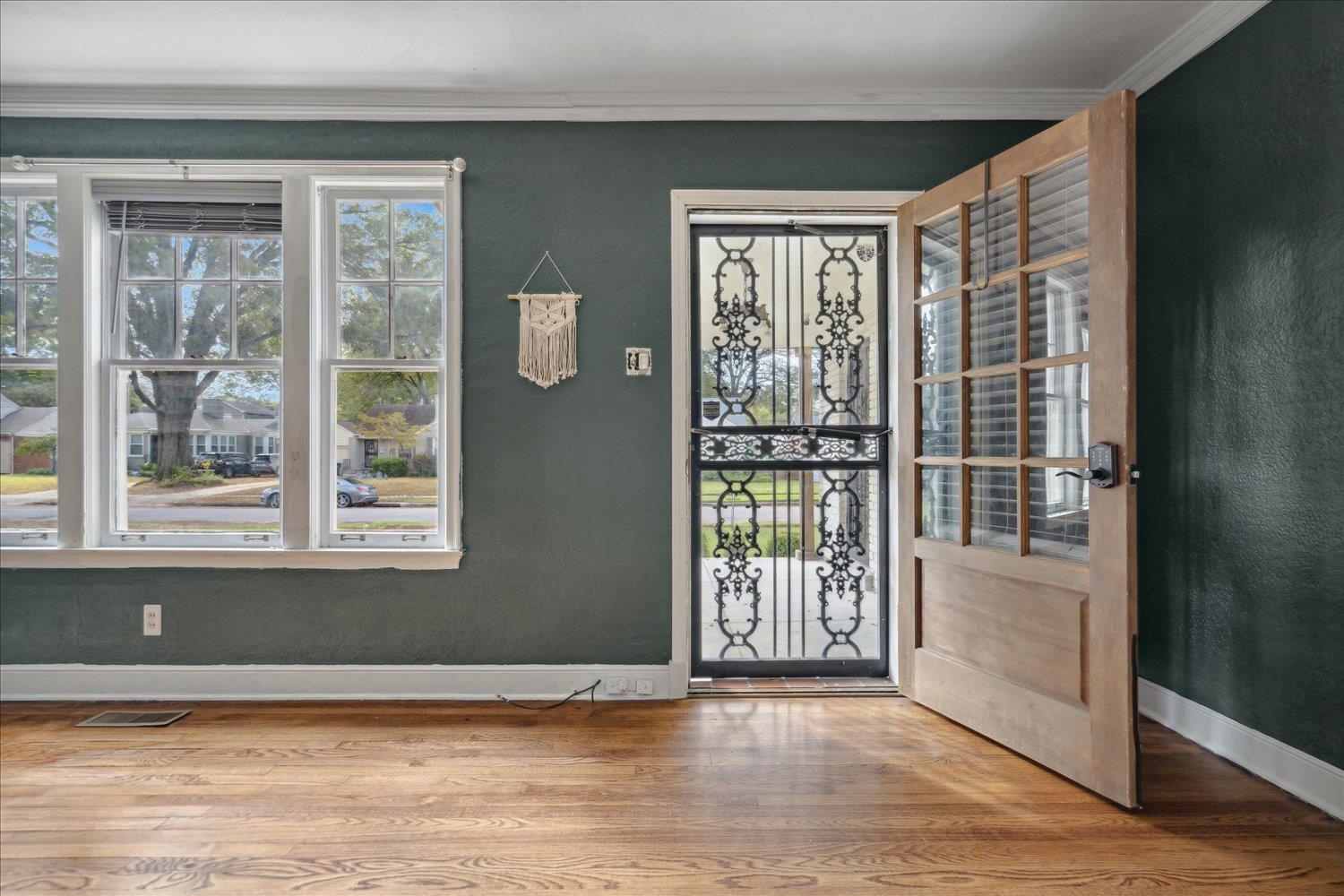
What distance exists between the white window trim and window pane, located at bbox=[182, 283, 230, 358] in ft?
1.12

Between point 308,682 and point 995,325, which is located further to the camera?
point 308,682

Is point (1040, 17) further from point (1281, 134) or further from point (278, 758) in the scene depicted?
point (278, 758)

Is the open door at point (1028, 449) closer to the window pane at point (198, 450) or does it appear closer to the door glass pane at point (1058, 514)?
the door glass pane at point (1058, 514)

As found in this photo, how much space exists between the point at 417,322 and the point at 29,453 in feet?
6.16

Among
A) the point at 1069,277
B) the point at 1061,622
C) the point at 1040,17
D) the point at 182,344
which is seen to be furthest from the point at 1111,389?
the point at 182,344

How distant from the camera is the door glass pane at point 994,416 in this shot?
93.3 inches

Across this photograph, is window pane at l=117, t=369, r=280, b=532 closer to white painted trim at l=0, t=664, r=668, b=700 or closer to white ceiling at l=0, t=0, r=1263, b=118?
white painted trim at l=0, t=664, r=668, b=700

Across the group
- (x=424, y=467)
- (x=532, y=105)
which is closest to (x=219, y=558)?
(x=424, y=467)

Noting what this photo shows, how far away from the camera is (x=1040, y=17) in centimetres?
232

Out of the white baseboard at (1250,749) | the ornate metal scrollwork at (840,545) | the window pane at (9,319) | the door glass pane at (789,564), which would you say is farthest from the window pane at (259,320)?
the white baseboard at (1250,749)

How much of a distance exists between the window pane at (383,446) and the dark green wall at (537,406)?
0.22 m

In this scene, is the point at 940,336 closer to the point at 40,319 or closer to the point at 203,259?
the point at 203,259

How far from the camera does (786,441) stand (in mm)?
3027

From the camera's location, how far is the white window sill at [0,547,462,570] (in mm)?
2814
